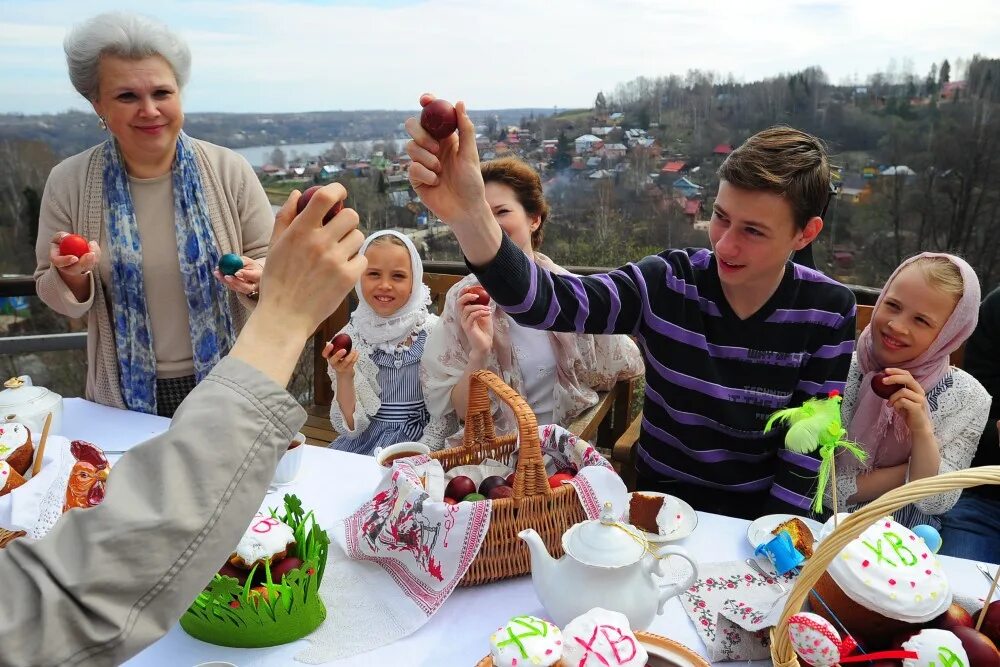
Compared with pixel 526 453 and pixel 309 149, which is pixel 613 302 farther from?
pixel 309 149

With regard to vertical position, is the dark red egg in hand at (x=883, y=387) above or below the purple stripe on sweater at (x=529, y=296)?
below

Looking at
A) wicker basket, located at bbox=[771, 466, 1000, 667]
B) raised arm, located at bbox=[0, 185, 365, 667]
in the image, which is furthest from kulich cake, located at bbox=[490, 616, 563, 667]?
raised arm, located at bbox=[0, 185, 365, 667]

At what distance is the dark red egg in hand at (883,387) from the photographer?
181 centimetres

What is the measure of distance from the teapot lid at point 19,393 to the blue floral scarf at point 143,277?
0.39 m

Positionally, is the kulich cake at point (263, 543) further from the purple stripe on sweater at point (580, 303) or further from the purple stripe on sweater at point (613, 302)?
the purple stripe on sweater at point (613, 302)

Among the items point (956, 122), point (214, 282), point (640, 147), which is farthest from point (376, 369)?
point (956, 122)

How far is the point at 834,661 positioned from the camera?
2.93ft

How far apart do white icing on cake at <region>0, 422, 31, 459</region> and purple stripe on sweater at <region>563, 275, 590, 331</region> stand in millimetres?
1321

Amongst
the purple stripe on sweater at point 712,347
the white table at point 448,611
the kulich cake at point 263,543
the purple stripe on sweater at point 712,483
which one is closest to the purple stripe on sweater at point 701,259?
the purple stripe on sweater at point 712,347

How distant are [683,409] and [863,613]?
89 cm

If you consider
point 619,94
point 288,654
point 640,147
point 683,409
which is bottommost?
point 288,654

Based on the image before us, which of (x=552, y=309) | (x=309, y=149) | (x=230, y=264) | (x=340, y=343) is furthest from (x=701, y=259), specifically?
(x=309, y=149)

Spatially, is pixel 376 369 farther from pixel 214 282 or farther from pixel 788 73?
pixel 788 73

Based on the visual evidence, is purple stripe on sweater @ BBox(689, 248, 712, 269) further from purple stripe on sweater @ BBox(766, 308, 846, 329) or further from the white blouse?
the white blouse
